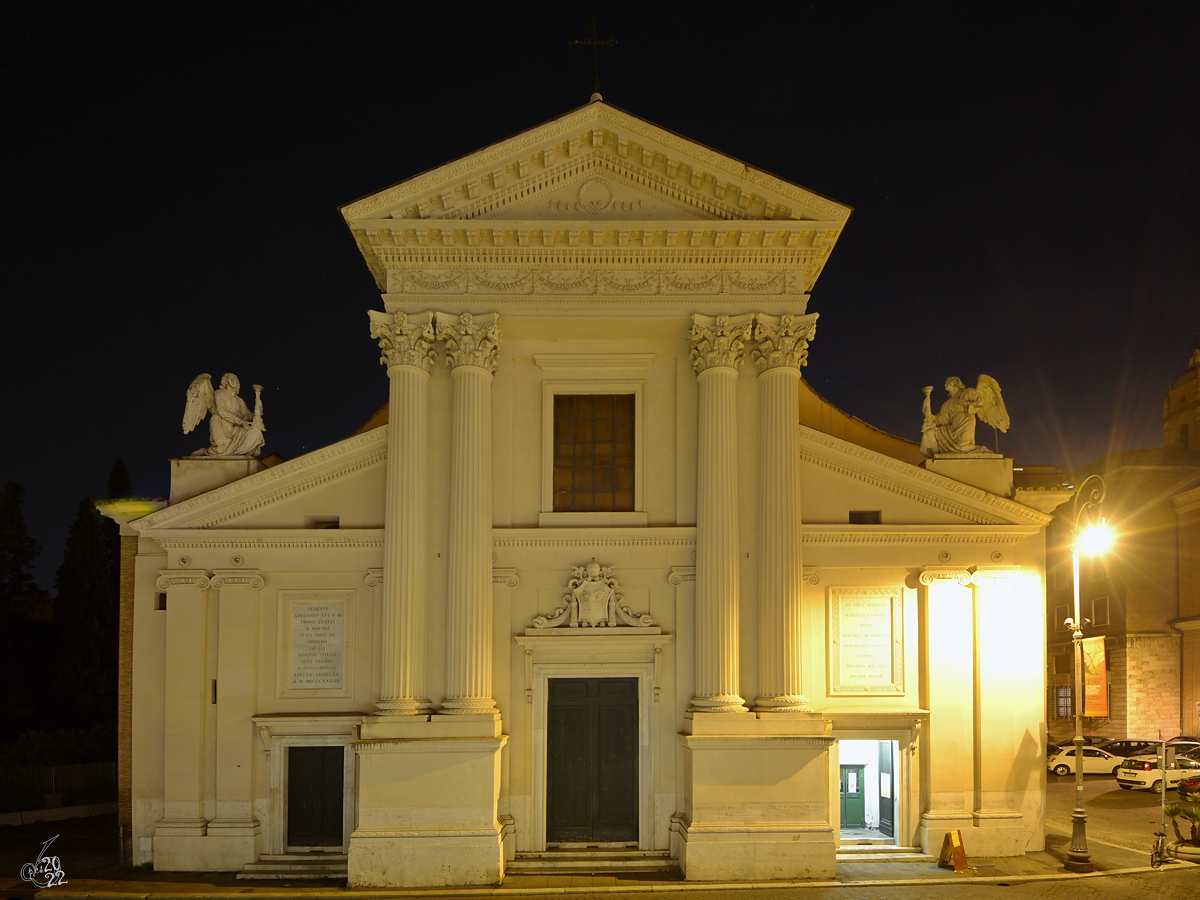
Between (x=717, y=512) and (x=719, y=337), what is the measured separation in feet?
10.3

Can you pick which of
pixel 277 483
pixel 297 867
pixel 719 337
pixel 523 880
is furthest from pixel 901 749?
pixel 277 483

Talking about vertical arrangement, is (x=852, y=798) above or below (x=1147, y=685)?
above

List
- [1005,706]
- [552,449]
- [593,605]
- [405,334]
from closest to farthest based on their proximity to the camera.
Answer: [593,605], [405,334], [1005,706], [552,449]

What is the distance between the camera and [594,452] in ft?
59.9

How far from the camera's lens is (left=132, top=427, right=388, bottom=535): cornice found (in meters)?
17.8

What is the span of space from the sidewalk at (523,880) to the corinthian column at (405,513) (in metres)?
3.14

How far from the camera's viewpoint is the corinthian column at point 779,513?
17.0 m

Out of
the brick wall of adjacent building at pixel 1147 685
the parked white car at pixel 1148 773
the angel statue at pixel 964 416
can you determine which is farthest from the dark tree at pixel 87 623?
the brick wall of adjacent building at pixel 1147 685

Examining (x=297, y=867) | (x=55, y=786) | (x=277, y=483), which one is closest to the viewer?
(x=297, y=867)

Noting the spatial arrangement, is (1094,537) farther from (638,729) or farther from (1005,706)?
(638,729)

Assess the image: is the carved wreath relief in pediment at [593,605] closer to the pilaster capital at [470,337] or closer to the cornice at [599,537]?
the cornice at [599,537]

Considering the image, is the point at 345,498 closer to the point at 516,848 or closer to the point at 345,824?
the point at 345,824

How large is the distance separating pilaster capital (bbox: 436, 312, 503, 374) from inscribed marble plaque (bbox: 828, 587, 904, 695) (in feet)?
25.1

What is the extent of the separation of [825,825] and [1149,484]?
1224 inches
